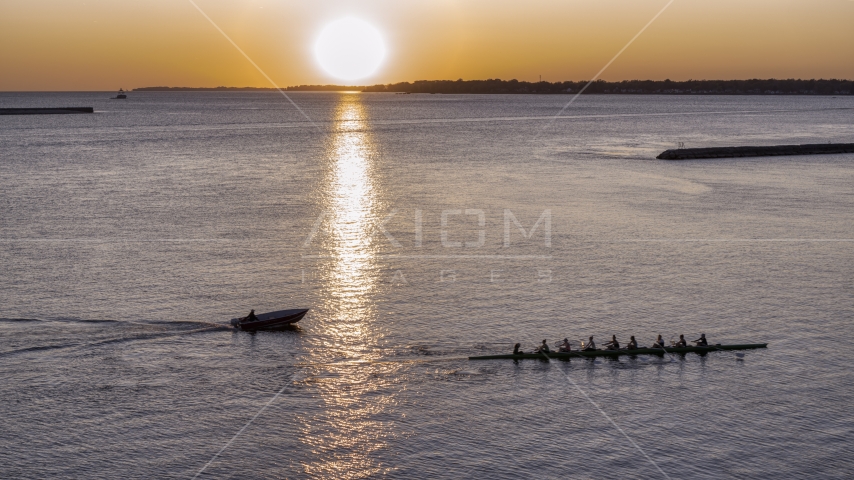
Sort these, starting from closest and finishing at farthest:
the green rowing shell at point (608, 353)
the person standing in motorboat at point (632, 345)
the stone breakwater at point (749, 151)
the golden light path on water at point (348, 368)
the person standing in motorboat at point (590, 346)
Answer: the golden light path on water at point (348, 368)
the green rowing shell at point (608, 353)
the person standing in motorboat at point (632, 345)
the person standing in motorboat at point (590, 346)
the stone breakwater at point (749, 151)

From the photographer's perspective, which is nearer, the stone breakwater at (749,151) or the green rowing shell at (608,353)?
the green rowing shell at (608,353)

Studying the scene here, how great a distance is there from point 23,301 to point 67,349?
36.5ft

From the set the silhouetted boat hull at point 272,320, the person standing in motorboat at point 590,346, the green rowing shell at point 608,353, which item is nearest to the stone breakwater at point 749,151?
the green rowing shell at point 608,353

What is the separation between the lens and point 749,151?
507 feet

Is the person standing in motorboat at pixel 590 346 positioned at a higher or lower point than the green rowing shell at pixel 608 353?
higher

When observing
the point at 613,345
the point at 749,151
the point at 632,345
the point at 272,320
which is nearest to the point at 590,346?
the point at 613,345

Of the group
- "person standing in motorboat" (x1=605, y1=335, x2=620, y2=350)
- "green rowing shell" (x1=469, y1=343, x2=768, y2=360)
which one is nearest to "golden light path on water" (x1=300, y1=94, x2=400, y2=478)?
"green rowing shell" (x1=469, y1=343, x2=768, y2=360)

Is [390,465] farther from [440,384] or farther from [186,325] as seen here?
[186,325]

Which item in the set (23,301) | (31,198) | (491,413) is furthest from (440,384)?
(31,198)

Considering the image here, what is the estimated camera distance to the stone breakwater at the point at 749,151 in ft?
489

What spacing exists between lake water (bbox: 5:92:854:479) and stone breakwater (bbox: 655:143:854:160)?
44.2m

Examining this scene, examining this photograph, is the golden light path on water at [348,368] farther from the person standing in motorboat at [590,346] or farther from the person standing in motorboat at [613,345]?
the person standing in motorboat at [613,345]

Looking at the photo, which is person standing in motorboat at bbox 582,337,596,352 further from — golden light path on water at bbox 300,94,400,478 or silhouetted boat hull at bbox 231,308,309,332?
silhouetted boat hull at bbox 231,308,309,332

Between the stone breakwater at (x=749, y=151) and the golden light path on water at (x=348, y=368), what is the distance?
79.9 metres
